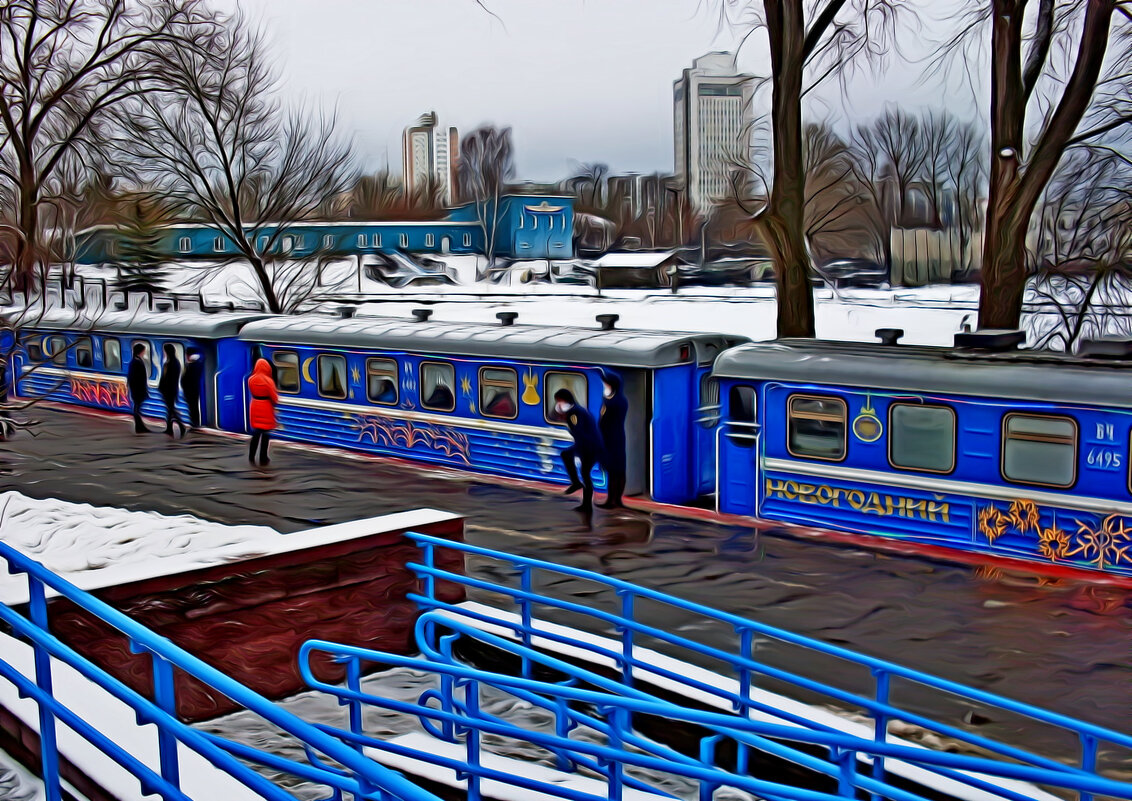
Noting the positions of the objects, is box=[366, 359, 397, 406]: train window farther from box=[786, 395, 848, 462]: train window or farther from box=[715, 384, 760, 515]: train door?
box=[786, 395, 848, 462]: train window

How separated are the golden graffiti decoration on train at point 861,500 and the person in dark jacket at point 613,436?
190 centimetres

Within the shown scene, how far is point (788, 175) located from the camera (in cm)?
1806

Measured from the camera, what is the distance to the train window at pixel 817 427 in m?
12.7

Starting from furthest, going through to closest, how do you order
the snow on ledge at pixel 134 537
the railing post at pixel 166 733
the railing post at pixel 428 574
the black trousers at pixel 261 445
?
1. the black trousers at pixel 261 445
2. the railing post at pixel 428 574
3. the snow on ledge at pixel 134 537
4. the railing post at pixel 166 733

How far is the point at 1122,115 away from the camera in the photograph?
57.4 feet

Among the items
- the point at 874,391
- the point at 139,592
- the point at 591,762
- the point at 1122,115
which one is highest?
the point at 1122,115

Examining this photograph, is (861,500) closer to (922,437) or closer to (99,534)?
(922,437)

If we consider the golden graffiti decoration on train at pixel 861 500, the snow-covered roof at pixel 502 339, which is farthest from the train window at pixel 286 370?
the golden graffiti decoration on train at pixel 861 500

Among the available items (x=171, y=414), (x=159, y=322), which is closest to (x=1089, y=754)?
(x=171, y=414)

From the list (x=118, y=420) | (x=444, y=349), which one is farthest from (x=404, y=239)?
(x=444, y=349)

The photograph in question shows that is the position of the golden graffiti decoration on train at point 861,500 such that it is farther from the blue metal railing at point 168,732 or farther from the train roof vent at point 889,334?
the blue metal railing at point 168,732

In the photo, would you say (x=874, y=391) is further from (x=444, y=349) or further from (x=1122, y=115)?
(x=1122, y=115)

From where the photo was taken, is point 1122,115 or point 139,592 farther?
point 1122,115

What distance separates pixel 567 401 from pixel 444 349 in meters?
2.99
